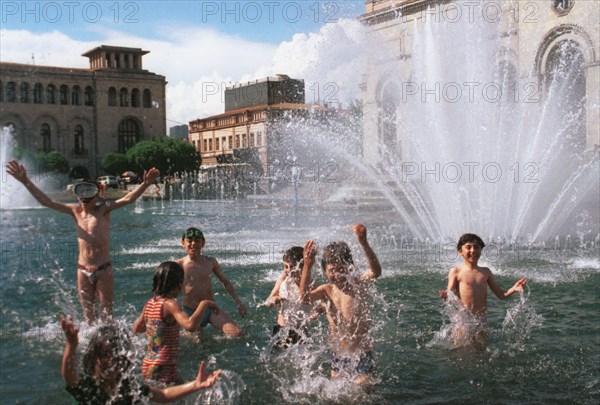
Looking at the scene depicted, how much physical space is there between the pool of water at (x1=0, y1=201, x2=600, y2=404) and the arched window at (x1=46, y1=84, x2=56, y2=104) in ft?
193

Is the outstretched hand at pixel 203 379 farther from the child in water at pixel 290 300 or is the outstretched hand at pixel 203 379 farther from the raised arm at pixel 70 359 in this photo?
the child in water at pixel 290 300

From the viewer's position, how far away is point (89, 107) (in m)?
73.8

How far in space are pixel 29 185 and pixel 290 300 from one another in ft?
8.03

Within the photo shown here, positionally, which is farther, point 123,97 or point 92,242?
point 123,97

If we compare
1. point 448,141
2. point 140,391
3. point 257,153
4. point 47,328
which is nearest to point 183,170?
point 257,153

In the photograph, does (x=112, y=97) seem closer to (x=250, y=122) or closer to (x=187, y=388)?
(x=250, y=122)

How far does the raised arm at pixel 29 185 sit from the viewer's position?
18.7ft

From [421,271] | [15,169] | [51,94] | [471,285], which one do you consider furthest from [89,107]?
[471,285]

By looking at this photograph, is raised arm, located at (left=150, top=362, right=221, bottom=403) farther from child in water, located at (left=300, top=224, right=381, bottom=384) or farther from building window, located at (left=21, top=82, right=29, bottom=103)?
building window, located at (left=21, top=82, right=29, bottom=103)

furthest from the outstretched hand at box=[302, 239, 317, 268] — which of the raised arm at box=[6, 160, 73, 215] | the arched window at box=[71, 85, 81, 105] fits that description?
the arched window at box=[71, 85, 81, 105]

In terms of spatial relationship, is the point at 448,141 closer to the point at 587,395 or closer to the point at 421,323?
the point at 421,323

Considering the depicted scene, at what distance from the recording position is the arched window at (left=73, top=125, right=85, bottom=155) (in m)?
71.8

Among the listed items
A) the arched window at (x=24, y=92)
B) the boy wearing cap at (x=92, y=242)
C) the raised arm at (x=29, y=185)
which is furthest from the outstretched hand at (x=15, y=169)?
the arched window at (x=24, y=92)

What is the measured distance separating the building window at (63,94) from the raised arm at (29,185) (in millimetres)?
66456
